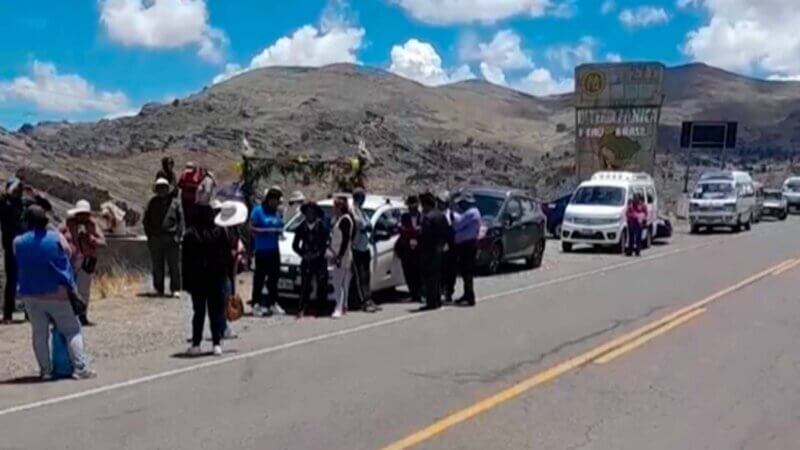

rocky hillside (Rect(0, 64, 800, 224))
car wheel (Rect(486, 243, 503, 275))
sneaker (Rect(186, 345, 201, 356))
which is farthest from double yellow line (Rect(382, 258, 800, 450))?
rocky hillside (Rect(0, 64, 800, 224))

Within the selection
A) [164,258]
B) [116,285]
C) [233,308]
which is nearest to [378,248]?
[164,258]

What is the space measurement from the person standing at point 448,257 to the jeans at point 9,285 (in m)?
6.15

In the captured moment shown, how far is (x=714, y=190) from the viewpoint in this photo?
141 feet

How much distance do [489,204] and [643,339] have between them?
10536 millimetres


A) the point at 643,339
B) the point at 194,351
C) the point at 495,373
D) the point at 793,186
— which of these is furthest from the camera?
the point at 793,186

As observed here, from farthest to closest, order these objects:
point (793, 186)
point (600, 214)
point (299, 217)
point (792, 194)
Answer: point (793, 186)
point (792, 194)
point (600, 214)
point (299, 217)

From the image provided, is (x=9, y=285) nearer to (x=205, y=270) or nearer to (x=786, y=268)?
(x=205, y=270)

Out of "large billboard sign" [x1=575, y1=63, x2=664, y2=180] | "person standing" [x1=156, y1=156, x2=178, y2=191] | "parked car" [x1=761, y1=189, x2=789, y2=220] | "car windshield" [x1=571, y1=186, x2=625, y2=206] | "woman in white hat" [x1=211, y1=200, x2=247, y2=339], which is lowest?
"parked car" [x1=761, y1=189, x2=789, y2=220]

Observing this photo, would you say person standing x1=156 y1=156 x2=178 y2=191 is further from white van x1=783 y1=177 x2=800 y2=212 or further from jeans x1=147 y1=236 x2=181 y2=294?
white van x1=783 y1=177 x2=800 y2=212

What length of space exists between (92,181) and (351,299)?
20.2 meters

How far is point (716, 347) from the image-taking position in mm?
12688

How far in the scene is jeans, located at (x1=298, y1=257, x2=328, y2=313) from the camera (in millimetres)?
15328

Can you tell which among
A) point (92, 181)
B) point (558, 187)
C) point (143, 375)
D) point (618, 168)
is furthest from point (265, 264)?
point (558, 187)

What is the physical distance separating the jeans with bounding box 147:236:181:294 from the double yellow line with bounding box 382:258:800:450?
6815 mm
